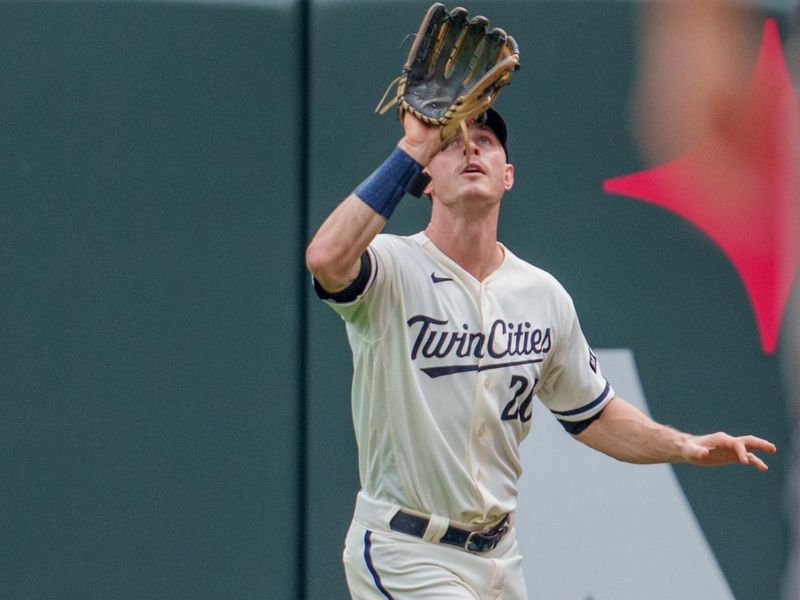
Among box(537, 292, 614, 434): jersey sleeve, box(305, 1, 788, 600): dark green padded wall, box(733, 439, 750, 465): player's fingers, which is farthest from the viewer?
box(305, 1, 788, 600): dark green padded wall

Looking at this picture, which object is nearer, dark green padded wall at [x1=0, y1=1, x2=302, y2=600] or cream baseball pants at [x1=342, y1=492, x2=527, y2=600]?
cream baseball pants at [x1=342, y1=492, x2=527, y2=600]

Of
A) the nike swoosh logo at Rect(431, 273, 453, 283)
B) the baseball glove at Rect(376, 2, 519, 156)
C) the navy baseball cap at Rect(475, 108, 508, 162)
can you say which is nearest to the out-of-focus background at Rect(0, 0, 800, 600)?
the navy baseball cap at Rect(475, 108, 508, 162)

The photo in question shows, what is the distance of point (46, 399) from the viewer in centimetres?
436

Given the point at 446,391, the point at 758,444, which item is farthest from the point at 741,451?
the point at 446,391

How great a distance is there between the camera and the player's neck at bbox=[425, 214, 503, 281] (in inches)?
→ 140

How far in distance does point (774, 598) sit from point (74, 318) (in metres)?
2.40

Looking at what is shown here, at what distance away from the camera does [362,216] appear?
303cm

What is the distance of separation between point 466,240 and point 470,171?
19 cm

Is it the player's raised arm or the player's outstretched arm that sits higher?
the player's raised arm

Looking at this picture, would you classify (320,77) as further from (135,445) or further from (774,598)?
(774,598)

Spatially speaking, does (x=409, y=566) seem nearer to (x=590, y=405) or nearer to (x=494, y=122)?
(x=590, y=405)

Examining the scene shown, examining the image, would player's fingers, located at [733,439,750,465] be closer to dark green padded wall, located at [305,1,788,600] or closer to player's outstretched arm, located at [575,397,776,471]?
player's outstretched arm, located at [575,397,776,471]

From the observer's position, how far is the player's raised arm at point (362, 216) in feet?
9.93

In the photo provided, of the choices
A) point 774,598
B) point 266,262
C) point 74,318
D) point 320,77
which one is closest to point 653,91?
point 320,77
